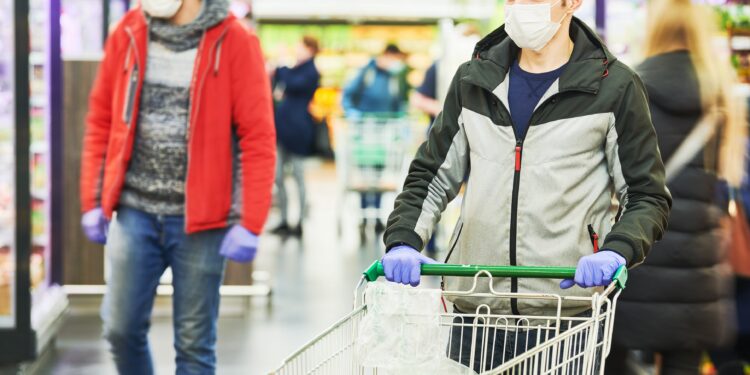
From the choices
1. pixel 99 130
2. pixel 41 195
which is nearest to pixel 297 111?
pixel 41 195

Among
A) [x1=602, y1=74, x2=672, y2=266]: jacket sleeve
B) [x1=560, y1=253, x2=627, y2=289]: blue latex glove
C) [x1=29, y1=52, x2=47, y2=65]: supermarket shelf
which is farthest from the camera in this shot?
[x1=29, y1=52, x2=47, y2=65]: supermarket shelf

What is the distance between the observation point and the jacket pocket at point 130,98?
362 cm

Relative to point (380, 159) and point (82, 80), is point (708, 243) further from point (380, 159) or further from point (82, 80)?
point (380, 159)

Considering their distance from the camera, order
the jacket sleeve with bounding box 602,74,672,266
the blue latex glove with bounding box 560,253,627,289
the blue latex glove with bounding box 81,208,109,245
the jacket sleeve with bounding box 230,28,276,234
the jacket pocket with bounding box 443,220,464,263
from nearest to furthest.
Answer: the blue latex glove with bounding box 560,253,627,289
the jacket sleeve with bounding box 602,74,672,266
the jacket pocket with bounding box 443,220,464,263
the jacket sleeve with bounding box 230,28,276,234
the blue latex glove with bounding box 81,208,109,245

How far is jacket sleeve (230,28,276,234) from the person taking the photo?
12.2 ft

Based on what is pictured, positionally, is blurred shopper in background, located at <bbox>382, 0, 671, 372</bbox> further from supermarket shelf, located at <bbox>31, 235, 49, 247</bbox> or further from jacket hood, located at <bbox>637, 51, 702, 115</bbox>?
supermarket shelf, located at <bbox>31, 235, 49, 247</bbox>

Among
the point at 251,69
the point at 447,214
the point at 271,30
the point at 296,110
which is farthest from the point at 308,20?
the point at 251,69

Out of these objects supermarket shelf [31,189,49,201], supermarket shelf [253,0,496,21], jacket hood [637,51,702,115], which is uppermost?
supermarket shelf [253,0,496,21]

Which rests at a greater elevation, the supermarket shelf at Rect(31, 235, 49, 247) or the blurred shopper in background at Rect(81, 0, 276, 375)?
the blurred shopper in background at Rect(81, 0, 276, 375)

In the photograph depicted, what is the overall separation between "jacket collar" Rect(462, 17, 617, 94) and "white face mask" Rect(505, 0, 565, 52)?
67mm

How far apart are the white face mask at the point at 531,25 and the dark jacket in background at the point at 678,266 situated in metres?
1.34

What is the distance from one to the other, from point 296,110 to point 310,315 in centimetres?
424

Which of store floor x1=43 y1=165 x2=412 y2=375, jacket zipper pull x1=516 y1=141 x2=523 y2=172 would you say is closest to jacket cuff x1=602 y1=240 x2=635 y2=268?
jacket zipper pull x1=516 y1=141 x2=523 y2=172

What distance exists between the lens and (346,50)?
2305cm
